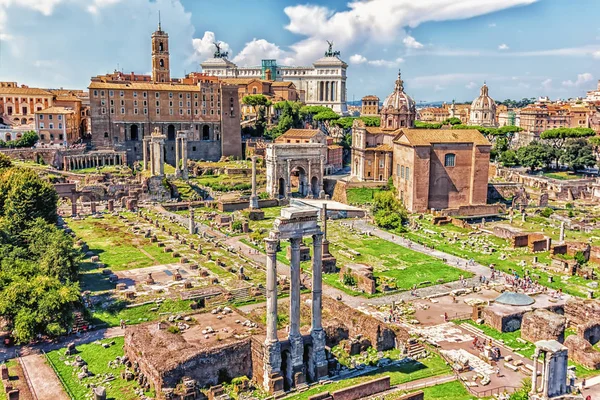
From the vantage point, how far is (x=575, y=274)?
137 feet

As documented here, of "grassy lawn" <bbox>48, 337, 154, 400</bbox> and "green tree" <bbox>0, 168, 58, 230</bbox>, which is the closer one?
"grassy lawn" <bbox>48, 337, 154, 400</bbox>

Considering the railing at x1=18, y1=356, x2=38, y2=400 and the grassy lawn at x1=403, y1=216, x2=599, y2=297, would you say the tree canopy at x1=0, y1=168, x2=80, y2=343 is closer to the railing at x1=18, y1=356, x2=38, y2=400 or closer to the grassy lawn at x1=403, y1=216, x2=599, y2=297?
the railing at x1=18, y1=356, x2=38, y2=400

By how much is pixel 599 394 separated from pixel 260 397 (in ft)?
47.1

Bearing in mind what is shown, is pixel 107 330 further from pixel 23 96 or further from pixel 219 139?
pixel 23 96

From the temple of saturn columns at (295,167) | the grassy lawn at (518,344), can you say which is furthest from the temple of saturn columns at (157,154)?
the grassy lawn at (518,344)

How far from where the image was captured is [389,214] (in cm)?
5662

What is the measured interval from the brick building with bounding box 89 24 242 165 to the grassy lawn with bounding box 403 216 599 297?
45.2 metres

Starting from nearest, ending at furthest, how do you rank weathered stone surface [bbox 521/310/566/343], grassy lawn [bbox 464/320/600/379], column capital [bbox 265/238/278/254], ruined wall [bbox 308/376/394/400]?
ruined wall [bbox 308/376/394/400] < column capital [bbox 265/238/278/254] < grassy lawn [bbox 464/320/600/379] < weathered stone surface [bbox 521/310/566/343]

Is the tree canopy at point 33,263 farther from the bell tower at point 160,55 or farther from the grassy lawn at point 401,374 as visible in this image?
the bell tower at point 160,55

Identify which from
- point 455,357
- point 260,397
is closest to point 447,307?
point 455,357

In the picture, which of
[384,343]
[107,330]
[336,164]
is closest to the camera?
[384,343]

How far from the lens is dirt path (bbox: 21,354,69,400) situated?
23.7 metres

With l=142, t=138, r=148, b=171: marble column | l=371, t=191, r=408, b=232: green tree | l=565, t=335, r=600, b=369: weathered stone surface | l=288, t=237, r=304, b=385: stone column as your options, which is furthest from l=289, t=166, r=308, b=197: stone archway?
l=288, t=237, r=304, b=385: stone column

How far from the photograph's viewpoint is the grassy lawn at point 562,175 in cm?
8212
